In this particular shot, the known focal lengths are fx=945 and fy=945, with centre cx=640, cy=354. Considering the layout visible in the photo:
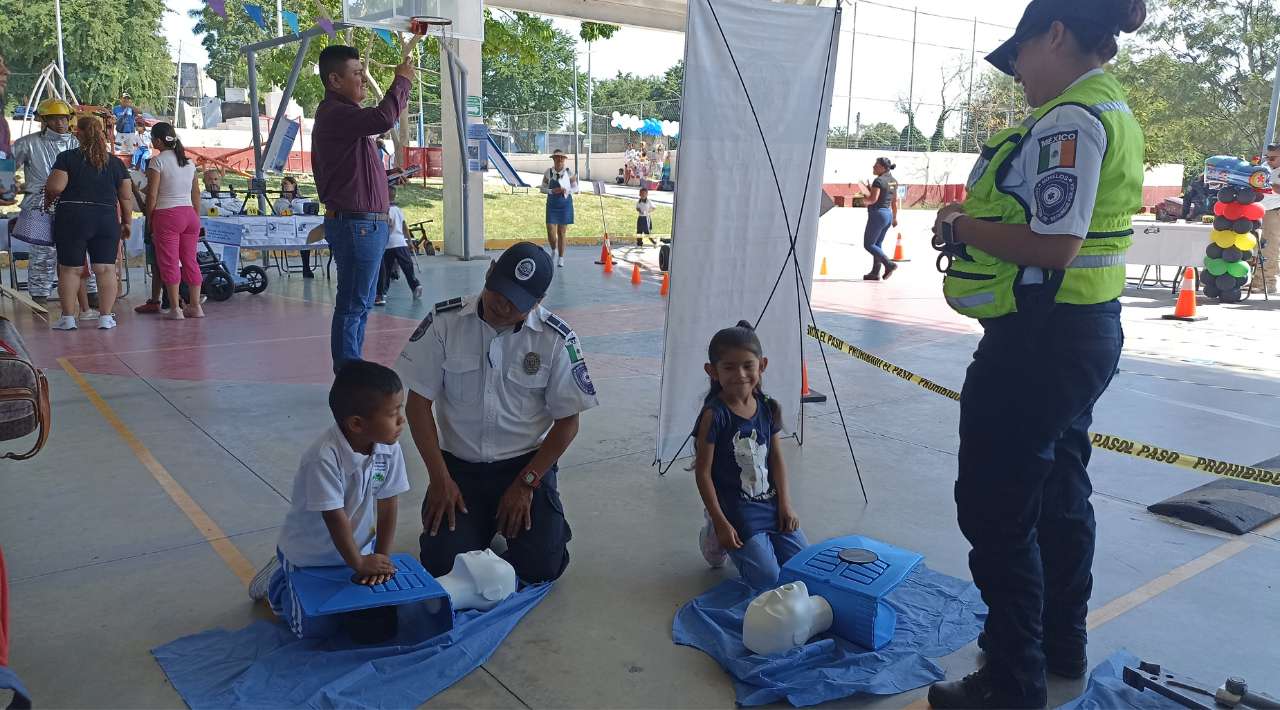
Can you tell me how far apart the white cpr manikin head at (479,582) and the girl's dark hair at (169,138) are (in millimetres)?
6581

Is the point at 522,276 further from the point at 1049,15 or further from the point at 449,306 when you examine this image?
the point at 1049,15

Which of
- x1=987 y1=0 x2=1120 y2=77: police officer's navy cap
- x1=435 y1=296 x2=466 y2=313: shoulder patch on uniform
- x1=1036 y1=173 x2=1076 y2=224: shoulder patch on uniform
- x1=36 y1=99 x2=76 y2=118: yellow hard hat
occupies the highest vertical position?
x1=36 y1=99 x2=76 y2=118: yellow hard hat

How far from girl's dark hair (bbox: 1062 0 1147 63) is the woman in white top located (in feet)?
38.8

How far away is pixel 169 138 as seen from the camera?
8633mm

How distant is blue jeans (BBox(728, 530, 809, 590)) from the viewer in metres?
3.53

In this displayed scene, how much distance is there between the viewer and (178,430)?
550cm

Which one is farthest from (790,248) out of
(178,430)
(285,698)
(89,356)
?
(89,356)

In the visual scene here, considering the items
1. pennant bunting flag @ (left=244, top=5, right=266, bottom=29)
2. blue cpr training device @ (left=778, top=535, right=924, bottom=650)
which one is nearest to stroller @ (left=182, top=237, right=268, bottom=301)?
pennant bunting flag @ (left=244, top=5, right=266, bottom=29)

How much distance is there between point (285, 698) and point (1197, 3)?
1874 inches

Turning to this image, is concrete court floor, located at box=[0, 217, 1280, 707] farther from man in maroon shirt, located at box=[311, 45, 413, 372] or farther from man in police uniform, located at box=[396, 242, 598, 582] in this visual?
man in maroon shirt, located at box=[311, 45, 413, 372]

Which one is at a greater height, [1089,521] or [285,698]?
[1089,521]

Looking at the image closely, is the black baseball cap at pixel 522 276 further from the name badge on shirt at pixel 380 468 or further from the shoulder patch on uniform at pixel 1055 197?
the shoulder patch on uniform at pixel 1055 197

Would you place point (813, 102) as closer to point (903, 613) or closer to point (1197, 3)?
point (903, 613)

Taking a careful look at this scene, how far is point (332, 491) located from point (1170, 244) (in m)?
13.7
